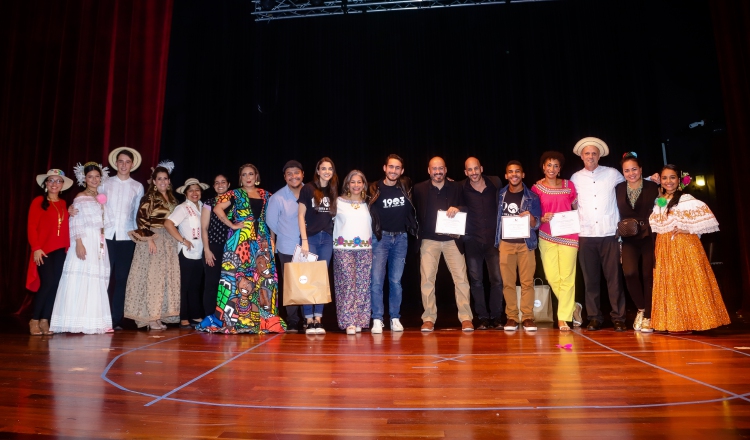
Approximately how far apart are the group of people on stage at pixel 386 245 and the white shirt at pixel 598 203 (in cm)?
1

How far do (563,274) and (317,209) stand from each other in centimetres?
224

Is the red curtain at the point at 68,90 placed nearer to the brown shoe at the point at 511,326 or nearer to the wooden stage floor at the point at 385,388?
the wooden stage floor at the point at 385,388

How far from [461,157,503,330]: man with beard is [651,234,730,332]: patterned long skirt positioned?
1317 mm

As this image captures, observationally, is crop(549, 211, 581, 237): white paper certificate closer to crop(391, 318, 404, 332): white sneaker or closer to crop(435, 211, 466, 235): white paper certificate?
crop(435, 211, 466, 235): white paper certificate

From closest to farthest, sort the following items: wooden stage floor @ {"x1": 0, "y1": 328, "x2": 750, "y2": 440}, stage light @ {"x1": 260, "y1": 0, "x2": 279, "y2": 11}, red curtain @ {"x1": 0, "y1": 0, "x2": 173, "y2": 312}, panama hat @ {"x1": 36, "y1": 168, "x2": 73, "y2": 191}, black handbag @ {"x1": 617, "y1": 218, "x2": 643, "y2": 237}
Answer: wooden stage floor @ {"x1": 0, "y1": 328, "x2": 750, "y2": 440}
black handbag @ {"x1": 617, "y1": 218, "x2": 643, "y2": 237}
panama hat @ {"x1": 36, "y1": 168, "x2": 73, "y2": 191}
red curtain @ {"x1": 0, "y1": 0, "x2": 173, "y2": 312}
stage light @ {"x1": 260, "y1": 0, "x2": 279, "y2": 11}

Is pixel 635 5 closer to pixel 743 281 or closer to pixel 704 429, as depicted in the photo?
pixel 743 281

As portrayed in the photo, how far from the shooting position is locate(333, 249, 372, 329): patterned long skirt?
459cm

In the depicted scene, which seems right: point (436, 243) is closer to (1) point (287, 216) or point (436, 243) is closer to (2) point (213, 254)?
(1) point (287, 216)

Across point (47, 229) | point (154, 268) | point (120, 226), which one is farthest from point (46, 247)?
point (154, 268)

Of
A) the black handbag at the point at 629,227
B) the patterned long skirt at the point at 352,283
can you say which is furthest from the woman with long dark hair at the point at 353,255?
the black handbag at the point at 629,227

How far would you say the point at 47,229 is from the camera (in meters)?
4.88

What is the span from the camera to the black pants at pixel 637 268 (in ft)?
14.9

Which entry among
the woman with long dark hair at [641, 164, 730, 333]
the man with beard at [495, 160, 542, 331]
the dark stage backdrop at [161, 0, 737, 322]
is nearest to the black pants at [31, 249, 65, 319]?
the dark stage backdrop at [161, 0, 737, 322]

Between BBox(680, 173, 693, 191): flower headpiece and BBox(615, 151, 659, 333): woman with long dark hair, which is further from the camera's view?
BBox(615, 151, 659, 333): woman with long dark hair
